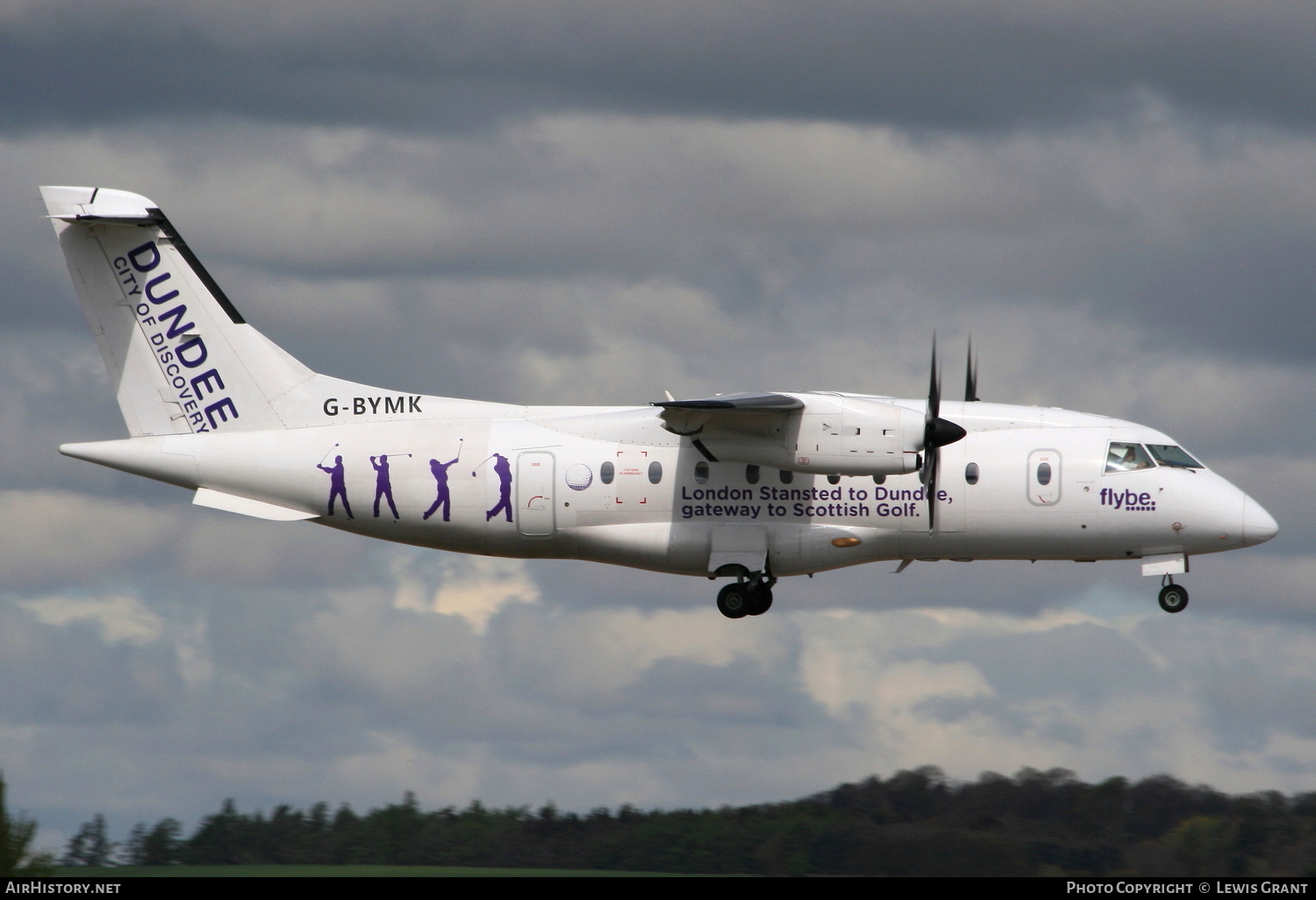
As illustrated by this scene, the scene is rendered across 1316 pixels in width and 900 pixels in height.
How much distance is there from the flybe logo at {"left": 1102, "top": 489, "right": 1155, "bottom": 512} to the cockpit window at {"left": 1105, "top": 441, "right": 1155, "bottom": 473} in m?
0.42

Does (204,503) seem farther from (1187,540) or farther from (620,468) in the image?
(1187,540)

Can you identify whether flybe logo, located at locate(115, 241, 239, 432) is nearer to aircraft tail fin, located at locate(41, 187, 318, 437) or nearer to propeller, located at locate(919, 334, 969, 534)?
aircraft tail fin, located at locate(41, 187, 318, 437)

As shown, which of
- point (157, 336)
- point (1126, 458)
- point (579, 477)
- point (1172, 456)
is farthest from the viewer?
point (157, 336)

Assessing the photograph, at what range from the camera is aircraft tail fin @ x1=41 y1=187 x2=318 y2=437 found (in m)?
31.3

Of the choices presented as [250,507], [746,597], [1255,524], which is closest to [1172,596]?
[1255,524]

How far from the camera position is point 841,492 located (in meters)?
29.9

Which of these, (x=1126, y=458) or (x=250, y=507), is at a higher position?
(x=1126, y=458)

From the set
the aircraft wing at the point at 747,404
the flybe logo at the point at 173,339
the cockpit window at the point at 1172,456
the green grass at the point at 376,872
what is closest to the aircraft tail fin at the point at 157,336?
the flybe logo at the point at 173,339

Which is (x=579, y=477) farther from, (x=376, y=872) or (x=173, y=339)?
(x=376, y=872)

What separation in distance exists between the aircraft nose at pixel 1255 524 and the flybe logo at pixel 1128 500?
1834 millimetres

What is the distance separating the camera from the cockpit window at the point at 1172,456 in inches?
1185

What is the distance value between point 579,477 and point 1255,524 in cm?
1243

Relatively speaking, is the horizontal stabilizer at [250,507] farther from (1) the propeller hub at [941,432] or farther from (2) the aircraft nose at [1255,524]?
(2) the aircraft nose at [1255,524]

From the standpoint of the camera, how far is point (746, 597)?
3033cm
